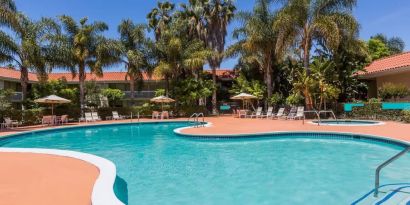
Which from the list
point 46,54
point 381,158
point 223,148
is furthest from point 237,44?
point 381,158

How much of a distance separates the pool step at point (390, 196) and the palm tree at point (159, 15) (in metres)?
29.1

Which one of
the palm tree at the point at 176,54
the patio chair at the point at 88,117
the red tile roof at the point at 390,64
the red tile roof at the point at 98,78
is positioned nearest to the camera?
the red tile roof at the point at 390,64

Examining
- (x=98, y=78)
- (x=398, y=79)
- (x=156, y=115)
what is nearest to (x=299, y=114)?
(x=398, y=79)

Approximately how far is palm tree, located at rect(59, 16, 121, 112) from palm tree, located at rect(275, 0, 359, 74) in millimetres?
14150

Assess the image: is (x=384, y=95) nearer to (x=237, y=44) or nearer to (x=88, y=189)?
(x=237, y=44)

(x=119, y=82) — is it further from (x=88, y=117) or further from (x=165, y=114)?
(x=88, y=117)

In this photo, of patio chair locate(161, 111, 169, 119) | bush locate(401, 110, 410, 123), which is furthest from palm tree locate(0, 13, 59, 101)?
bush locate(401, 110, 410, 123)

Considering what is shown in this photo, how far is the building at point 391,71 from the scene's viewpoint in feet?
74.0

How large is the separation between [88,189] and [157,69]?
22.5 meters

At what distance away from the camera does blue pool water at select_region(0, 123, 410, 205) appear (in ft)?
21.3

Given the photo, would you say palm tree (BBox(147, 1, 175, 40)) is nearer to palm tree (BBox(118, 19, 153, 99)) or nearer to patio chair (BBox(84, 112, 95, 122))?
palm tree (BBox(118, 19, 153, 99))

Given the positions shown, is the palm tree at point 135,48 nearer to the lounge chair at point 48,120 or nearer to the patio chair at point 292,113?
the lounge chair at point 48,120

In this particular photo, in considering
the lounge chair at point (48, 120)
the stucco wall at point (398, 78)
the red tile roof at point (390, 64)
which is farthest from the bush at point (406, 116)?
the lounge chair at point (48, 120)

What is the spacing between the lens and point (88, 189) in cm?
561
